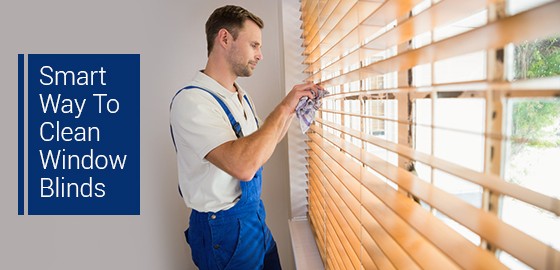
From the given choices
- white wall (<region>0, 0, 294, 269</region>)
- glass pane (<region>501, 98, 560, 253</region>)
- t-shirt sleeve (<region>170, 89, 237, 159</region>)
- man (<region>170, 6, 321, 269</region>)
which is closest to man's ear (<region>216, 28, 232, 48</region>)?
man (<region>170, 6, 321, 269</region>)

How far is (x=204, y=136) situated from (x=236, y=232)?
0.40 m

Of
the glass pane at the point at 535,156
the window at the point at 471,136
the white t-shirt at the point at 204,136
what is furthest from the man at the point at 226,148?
the glass pane at the point at 535,156

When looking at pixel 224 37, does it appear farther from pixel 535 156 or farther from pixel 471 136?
pixel 535 156

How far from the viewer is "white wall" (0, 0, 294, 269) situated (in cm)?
192

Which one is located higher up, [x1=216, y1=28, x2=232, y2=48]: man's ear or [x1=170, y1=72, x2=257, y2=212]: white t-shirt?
[x1=216, y1=28, x2=232, y2=48]: man's ear

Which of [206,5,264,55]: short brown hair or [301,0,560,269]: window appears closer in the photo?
[301,0,560,269]: window

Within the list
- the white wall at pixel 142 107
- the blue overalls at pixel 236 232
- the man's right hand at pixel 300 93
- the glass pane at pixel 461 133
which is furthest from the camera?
the white wall at pixel 142 107

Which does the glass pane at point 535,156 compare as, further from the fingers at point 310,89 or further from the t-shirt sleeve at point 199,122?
the t-shirt sleeve at point 199,122

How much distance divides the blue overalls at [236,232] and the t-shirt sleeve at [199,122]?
0.23 ft

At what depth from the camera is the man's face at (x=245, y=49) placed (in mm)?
1355

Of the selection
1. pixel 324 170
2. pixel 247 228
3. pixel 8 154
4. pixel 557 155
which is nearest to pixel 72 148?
pixel 8 154

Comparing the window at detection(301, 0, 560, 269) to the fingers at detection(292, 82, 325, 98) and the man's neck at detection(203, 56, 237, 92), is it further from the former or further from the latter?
the man's neck at detection(203, 56, 237, 92)

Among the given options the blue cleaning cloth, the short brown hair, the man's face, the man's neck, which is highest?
the short brown hair

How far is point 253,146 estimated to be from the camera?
3.61ft
